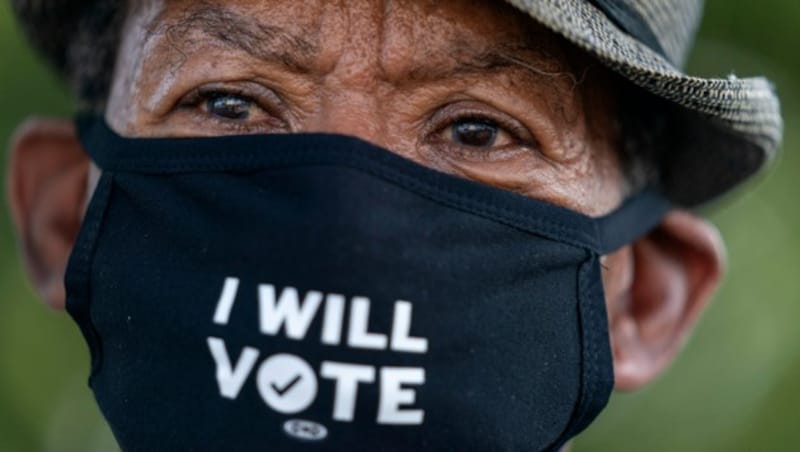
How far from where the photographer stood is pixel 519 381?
2.29 meters

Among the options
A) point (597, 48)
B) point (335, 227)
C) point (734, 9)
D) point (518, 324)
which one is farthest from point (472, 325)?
point (734, 9)

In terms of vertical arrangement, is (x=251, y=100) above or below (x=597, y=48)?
below

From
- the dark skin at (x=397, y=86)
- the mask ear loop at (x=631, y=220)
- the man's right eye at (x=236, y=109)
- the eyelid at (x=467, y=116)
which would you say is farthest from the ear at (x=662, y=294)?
the man's right eye at (x=236, y=109)

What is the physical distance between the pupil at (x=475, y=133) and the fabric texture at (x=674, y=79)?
0.97 feet

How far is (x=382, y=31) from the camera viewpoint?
2.40 metres

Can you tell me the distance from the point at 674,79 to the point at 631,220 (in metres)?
0.49

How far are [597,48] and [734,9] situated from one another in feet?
10.7

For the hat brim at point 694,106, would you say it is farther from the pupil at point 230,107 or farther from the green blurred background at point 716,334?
the green blurred background at point 716,334

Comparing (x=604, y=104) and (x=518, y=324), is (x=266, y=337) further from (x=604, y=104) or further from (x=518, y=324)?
(x=604, y=104)

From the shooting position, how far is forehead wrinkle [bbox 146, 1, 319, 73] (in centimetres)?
239

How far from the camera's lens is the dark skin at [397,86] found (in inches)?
94.1

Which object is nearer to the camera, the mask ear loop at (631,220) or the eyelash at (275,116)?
the eyelash at (275,116)

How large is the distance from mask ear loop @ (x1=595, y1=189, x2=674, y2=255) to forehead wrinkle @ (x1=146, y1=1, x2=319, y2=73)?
69 centimetres

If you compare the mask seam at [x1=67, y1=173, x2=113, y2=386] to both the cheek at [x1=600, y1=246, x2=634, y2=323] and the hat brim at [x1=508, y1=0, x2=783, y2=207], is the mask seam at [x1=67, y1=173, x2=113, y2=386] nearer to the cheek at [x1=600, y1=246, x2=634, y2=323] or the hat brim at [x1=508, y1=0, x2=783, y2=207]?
the hat brim at [x1=508, y1=0, x2=783, y2=207]
